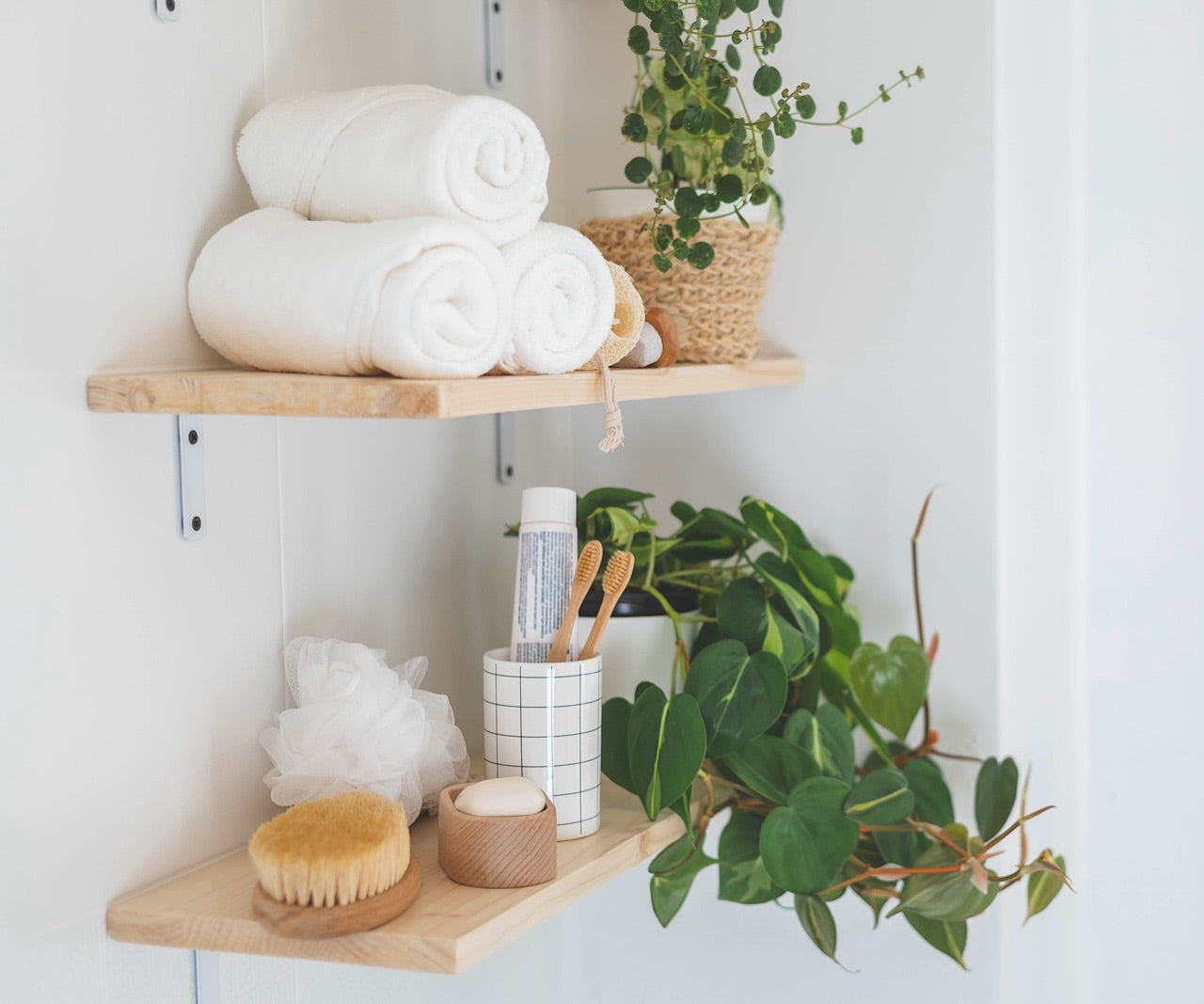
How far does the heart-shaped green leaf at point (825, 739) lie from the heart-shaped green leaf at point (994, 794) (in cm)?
12

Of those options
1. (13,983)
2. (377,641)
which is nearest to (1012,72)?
(377,641)

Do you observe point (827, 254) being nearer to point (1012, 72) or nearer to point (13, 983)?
point (1012, 72)

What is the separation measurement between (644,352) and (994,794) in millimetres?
484

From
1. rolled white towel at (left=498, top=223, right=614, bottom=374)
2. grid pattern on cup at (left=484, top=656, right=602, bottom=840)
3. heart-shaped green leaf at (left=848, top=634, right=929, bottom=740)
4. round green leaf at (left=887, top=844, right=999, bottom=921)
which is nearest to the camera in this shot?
rolled white towel at (left=498, top=223, right=614, bottom=374)

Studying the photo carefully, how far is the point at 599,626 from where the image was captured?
2.81ft

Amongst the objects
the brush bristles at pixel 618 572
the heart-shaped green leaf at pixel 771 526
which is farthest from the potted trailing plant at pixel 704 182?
the brush bristles at pixel 618 572

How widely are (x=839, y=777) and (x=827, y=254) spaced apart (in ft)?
1.51

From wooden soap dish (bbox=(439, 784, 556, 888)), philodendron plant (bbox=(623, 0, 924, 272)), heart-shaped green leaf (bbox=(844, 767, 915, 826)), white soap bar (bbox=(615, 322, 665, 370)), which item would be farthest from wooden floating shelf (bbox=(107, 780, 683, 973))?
philodendron plant (bbox=(623, 0, 924, 272))

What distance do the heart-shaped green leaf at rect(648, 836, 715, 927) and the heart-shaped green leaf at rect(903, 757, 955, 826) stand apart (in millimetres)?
190

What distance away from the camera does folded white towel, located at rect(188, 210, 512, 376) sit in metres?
0.64

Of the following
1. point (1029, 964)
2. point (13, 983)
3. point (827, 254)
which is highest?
point (827, 254)

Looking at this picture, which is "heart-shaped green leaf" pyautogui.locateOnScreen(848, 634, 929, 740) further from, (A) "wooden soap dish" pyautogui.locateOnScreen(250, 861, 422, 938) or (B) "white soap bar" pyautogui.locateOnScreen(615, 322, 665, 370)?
(A) "wooden soap dish" pyautogui.locateOnScreen(250, 861, 422, 938)

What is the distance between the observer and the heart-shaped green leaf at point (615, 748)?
918 mm

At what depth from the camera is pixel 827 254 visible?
1104 millimetres
